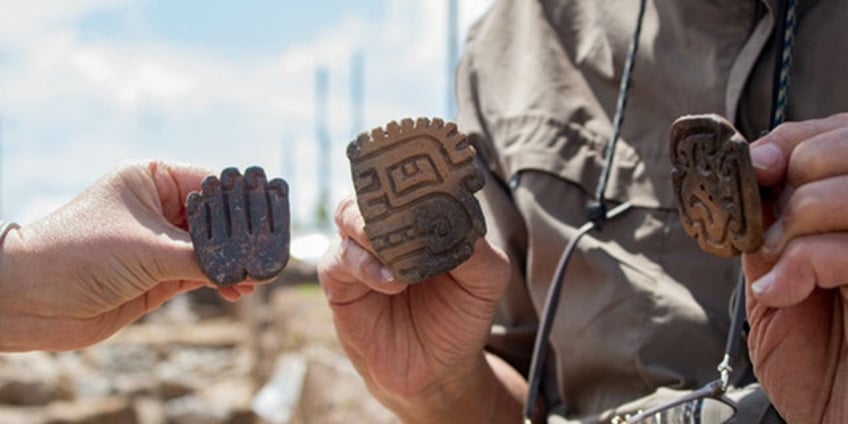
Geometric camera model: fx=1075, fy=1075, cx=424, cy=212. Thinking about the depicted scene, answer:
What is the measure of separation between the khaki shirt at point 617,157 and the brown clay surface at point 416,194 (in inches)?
17.5

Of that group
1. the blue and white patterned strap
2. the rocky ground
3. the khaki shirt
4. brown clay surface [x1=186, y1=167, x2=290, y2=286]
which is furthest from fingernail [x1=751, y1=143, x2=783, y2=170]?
the rocky ground

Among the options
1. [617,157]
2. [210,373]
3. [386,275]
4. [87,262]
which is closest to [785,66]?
[617,157]

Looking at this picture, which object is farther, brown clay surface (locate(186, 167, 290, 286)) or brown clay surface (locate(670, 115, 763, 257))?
brown clay surface (locate(186, 167, 290, 286))

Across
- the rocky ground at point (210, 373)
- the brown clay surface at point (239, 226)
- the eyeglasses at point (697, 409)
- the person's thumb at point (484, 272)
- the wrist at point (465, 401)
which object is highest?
the brown clay surface at point (239, 226)

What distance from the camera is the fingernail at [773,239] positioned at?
4.47ft

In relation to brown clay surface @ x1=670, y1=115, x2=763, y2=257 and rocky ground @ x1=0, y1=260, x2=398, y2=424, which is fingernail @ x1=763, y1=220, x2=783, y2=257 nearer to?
brown clay surface @ x1=670, y1=115, x2=763, y2=257

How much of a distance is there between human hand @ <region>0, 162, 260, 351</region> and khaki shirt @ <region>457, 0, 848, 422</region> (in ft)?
2.21

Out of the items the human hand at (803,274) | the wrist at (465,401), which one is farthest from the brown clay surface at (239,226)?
the human hand at (803,274)

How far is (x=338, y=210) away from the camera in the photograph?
195cm

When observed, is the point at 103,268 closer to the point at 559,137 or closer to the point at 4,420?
the point at 559,137

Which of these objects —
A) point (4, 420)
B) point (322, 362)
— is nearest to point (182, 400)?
point (4, 420)

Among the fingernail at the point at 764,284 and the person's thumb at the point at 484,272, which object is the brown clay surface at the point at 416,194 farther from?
the fingernail at the point at 764,284

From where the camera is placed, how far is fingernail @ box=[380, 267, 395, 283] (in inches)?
71.6

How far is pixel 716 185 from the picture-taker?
4.74ft
